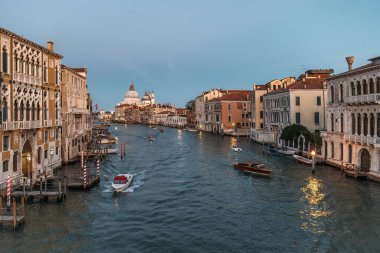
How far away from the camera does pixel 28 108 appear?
2906 centimetres

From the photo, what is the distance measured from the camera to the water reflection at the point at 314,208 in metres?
20.2

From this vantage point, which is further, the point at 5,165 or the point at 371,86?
the point at 371,86

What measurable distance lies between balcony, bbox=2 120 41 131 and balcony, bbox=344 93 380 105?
26341 millimetres

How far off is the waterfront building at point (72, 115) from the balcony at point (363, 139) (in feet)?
94.0

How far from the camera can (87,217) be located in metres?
22.2

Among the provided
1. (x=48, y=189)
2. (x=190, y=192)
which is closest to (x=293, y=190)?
(x=190, y=192)

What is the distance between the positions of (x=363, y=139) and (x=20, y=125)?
26825 mm

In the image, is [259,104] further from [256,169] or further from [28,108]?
[28,108]

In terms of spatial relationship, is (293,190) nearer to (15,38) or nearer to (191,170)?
(191,170)

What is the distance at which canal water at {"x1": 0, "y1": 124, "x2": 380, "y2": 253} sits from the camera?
17.8 metres

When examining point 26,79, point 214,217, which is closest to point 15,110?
point 26,79

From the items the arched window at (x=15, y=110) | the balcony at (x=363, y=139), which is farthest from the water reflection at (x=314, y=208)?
the arched window at (x=15, y=110)

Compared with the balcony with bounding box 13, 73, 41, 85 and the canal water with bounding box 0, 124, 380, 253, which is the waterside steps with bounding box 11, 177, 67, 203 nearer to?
the canal water with bounding box 0, 124, 380, 253

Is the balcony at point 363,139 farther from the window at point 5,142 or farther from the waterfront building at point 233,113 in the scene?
the waterfront building at point 233,113
